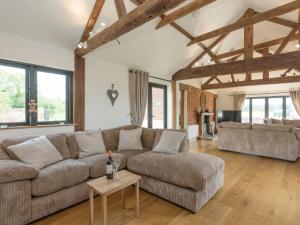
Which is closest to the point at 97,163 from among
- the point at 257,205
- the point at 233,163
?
the point at 257,205

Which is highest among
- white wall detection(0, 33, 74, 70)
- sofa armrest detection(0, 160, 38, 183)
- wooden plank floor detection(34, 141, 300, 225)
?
white wall detection(0, 33, 74, 70)

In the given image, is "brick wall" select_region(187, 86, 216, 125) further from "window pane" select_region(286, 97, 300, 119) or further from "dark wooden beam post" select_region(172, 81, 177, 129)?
"window pane" select_region(286, 97, 300, 119)

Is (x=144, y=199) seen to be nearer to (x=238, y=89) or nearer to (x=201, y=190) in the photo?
(x=201, y=190)

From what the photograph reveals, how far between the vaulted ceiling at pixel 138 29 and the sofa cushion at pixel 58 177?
2145mm

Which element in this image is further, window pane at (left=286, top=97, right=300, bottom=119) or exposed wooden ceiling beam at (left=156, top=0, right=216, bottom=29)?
window pane at (left=286, top=97, right=300, bottom=119)

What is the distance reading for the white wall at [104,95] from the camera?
11.9 feet

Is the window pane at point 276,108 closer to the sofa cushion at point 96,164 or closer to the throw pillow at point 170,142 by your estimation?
the throw pillow at point 170,142

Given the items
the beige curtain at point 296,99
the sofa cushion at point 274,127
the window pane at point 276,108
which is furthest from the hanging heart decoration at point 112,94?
the window pane at point 276,108

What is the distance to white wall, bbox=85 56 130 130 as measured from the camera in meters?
3.64

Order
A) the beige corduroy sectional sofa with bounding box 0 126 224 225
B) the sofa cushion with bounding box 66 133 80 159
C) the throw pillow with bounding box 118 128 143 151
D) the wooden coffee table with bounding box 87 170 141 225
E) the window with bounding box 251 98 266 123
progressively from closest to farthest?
the wooden coffee table with bounding box 87 170 141 225
the beige corduroy sectional sofa with bounding box 0 126 224 225
the sofa cushion with bounding box 66 133 80 159
the throw pillow with bounding box 118 128 143 151
the window with bounding box 251 98 266 123

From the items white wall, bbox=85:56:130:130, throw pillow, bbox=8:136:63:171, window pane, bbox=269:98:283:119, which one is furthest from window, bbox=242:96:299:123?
throw pillow, bbox=8:136:63:171

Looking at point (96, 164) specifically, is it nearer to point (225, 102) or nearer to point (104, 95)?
point (104, 95)

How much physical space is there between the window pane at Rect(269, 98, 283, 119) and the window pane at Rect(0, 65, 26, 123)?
937cm

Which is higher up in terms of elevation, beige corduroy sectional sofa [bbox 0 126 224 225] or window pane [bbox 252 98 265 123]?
A: window pane [bbox 252 98 265 123]
